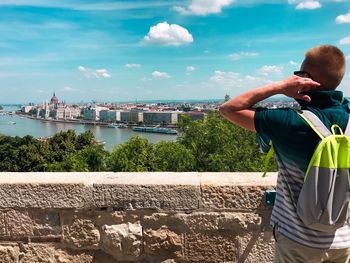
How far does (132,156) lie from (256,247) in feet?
59.6

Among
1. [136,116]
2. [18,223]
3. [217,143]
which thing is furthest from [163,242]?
[136,116]

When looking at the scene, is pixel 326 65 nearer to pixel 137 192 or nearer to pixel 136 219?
pixel 137 192

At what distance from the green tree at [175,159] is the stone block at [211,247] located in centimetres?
1288

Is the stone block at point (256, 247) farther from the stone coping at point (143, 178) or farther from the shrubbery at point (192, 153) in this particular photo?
the shrubbery at point (192, 153)

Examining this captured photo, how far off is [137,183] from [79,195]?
35cm

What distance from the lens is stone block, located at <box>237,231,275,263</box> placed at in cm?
229

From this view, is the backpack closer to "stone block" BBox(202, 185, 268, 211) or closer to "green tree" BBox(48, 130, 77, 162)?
"stone block" BBox(202, 185, 268, 211)

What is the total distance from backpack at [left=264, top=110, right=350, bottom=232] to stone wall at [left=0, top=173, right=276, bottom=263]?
750 millimetres

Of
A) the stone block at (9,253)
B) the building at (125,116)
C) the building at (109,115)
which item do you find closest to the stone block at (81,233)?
the stone block at (9,253)

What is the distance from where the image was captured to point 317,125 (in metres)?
1.49

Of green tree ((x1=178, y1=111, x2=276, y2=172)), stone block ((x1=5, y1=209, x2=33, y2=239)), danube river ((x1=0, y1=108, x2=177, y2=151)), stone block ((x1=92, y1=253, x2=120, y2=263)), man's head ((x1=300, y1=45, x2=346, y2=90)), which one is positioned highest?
man's head ((x1=300, y1=45, x2=346, y2=90))

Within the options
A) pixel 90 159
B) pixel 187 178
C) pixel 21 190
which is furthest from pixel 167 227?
pixel 90 159

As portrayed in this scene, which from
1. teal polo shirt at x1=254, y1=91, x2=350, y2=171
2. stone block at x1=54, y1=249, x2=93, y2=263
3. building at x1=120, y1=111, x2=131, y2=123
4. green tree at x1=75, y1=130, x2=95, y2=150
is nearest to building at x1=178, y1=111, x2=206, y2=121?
green tree at x1=75, y1=130, x2=95, y2=150

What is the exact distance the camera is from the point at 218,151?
56.7 ft
